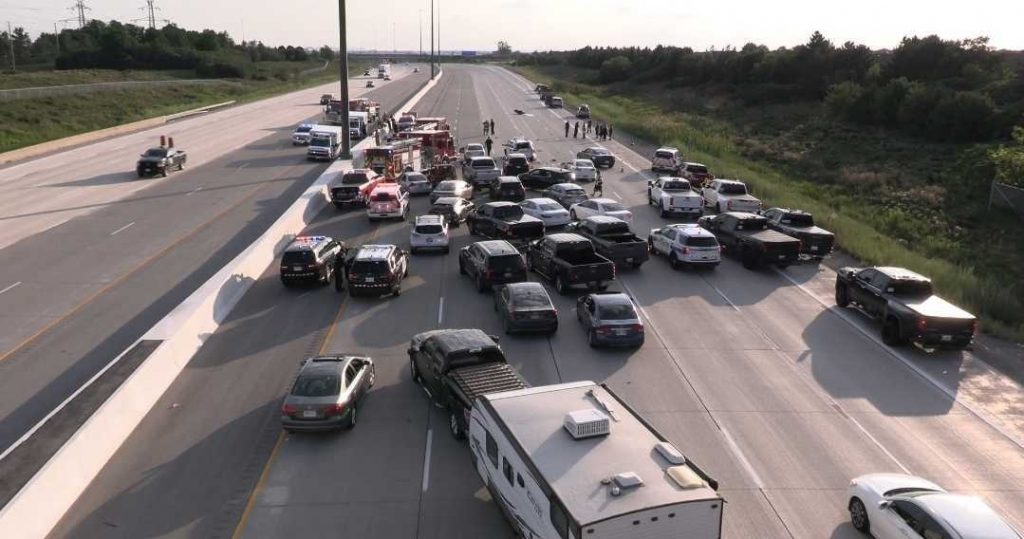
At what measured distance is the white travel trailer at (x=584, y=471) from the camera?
9.69 m

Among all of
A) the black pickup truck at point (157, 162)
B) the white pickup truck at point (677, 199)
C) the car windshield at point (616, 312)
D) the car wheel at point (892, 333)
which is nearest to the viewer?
the car windshield at point (616, 312)

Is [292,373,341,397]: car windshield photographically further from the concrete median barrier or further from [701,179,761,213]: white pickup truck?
[701,179,761,213]: white pickup truck

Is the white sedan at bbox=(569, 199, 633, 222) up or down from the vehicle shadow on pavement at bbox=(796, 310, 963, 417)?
up

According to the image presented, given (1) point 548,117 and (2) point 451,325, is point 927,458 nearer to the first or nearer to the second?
(2) point 451,325

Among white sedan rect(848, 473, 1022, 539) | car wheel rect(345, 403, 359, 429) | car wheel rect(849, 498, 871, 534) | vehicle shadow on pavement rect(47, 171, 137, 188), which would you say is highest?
white sedan rect(848, 473, 1022, 539)

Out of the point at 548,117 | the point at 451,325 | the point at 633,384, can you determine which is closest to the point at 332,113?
the point at 548,117

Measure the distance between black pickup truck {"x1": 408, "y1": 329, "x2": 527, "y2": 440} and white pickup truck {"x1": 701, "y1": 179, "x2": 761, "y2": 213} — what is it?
69.8 feet

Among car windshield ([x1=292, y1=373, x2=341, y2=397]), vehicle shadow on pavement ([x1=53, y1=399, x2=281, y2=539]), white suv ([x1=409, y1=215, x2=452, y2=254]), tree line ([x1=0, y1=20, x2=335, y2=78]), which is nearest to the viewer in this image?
vehicle shadow on pavement ([x1=53, y1=399, x2=281, y2=539])

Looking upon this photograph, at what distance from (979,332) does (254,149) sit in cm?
5139

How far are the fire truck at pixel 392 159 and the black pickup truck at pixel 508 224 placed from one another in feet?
45.0

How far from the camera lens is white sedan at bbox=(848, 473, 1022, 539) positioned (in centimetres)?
1093

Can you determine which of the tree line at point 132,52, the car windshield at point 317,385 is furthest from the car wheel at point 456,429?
the tree line at point 132,52

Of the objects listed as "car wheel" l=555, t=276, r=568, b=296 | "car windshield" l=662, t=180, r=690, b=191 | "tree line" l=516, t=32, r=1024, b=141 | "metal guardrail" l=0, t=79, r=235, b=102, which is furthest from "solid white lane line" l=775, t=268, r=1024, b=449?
"metal guardrail" l=0, t=79, r=235, b=102

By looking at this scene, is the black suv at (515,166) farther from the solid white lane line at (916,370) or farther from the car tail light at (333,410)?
the car tail light at (333,410)
